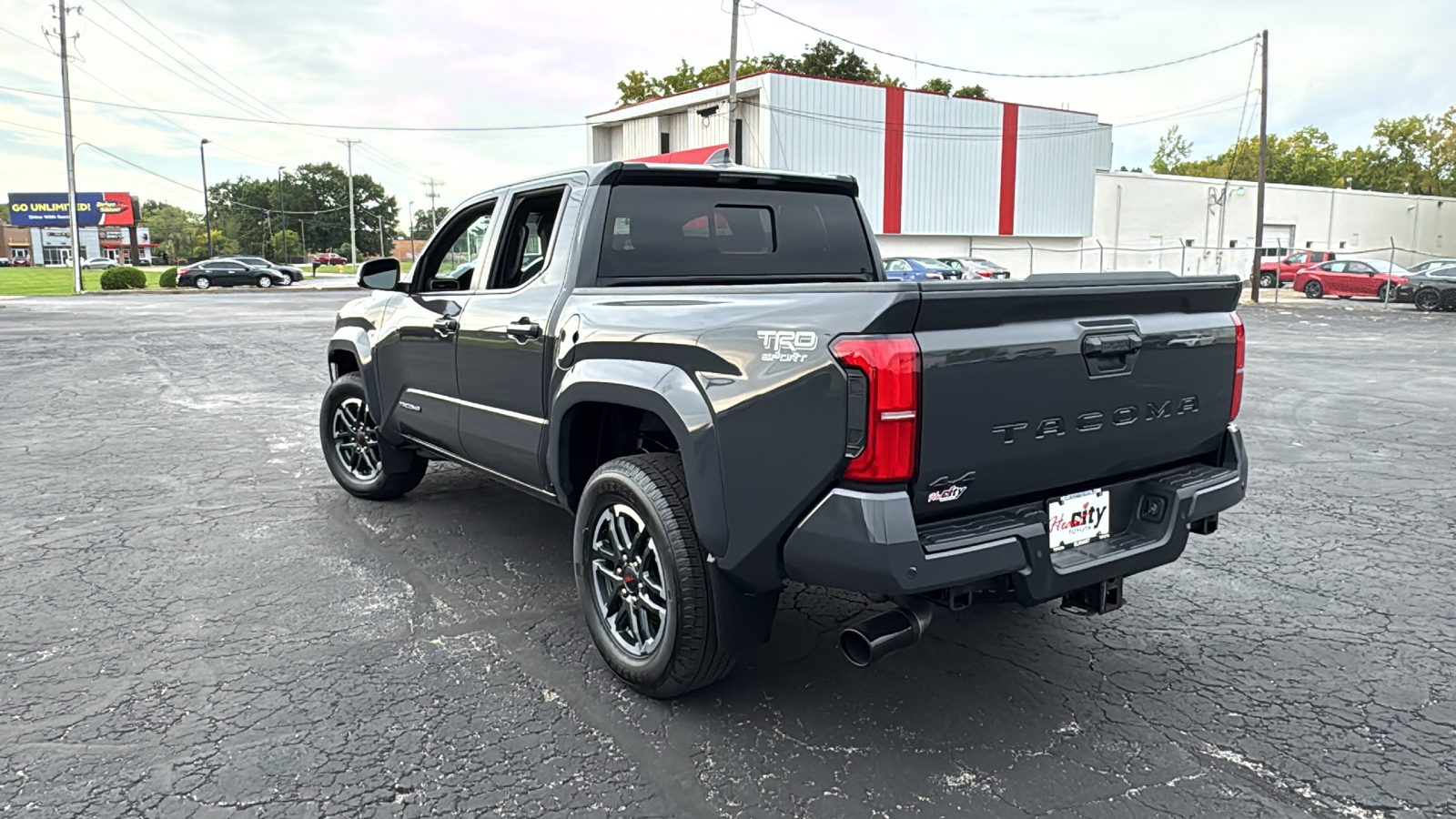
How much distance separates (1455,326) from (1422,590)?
71.4ft

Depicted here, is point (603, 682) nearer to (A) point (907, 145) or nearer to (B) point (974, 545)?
(B) point (974, 545)

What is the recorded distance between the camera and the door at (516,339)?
418cm

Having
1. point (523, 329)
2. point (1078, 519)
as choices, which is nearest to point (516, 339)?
point (523, 329)

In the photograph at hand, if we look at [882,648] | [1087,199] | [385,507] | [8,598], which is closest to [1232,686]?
[882,648]

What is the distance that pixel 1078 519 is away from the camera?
318cm

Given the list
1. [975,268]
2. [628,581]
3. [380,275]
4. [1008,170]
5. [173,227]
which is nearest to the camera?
[628,581]

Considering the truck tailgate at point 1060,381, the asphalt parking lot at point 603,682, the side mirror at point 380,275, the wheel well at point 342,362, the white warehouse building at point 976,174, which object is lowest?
the asphalt parking lot at point 603,682

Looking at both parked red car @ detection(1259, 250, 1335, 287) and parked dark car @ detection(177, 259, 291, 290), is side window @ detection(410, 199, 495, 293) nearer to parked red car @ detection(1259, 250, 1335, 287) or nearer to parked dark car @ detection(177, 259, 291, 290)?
parked red car @ detection(1259, 250, 1335, 287)

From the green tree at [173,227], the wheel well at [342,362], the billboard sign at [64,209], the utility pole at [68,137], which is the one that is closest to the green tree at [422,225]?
the green tree at [173,227]

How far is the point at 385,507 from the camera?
20.1ft

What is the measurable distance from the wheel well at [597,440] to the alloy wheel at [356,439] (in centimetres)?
246

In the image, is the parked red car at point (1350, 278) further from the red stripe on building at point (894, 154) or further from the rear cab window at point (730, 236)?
the rear cab window at point (730, 236)

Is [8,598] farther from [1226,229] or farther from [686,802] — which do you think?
[1226,229]

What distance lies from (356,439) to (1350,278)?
35.1 metres
